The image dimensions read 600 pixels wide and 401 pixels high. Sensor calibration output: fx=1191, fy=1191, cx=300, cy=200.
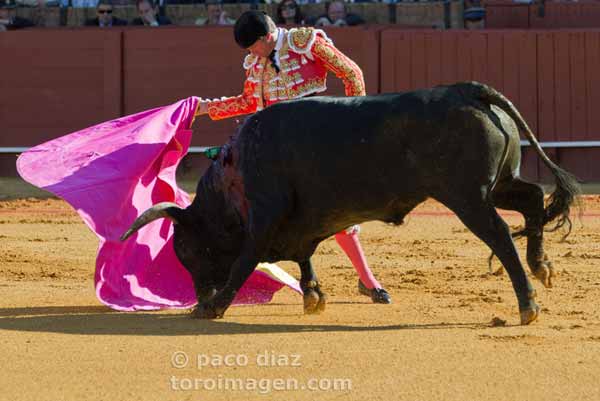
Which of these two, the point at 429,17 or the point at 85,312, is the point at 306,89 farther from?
the point at 429,17

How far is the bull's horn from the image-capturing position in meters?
4.30

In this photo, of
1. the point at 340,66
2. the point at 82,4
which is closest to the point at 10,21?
the point at 82,4

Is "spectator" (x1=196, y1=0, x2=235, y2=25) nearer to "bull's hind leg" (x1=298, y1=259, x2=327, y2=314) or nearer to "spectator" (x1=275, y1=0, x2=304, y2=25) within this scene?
"spectator" (x1=275, y1=0, x2=304, y2=25)

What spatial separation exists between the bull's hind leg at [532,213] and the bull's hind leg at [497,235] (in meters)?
0.37

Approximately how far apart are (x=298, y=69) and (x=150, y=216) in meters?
0.84

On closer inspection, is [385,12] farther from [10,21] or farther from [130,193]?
[130,193]

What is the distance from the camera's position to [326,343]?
150 inches

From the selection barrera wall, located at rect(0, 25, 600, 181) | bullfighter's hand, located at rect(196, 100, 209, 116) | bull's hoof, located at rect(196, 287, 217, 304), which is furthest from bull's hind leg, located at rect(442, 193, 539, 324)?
barrera wall, located at rect(0, 25, 600, 181)

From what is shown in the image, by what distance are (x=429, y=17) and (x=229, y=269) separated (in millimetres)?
6915

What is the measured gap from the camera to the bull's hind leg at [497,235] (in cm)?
400

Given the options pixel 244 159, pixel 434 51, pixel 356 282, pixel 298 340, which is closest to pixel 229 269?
pixel 244 159

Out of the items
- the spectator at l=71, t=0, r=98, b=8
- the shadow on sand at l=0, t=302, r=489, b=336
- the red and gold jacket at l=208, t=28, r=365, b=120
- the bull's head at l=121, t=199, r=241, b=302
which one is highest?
the spectator at l=71, t=0, r=98, b=8

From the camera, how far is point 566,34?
34.4 ft

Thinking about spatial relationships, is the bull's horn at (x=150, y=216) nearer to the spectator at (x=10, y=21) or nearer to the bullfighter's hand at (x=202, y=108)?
the bullfighter's hand at (x=202, y=108)
